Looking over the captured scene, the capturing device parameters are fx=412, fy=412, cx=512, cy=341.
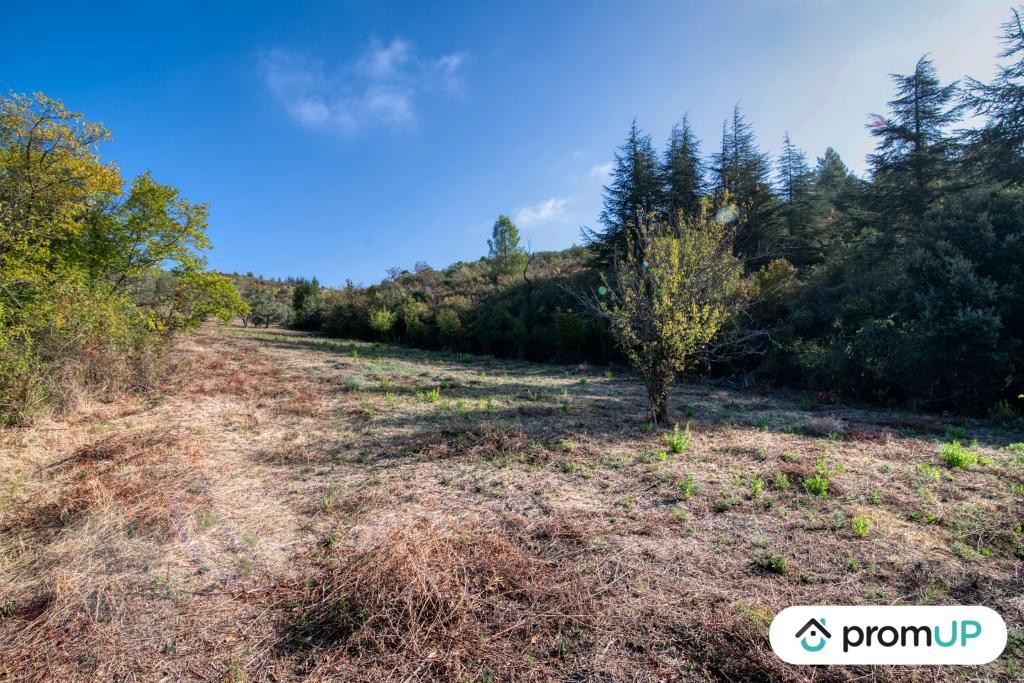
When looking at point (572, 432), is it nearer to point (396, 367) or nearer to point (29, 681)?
point (29, 681)

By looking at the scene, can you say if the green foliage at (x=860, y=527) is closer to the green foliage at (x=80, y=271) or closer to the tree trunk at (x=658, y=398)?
the tree trunk at (x=658, y=398)

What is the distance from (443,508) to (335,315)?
83.0 feet

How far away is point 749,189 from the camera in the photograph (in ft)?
71.9

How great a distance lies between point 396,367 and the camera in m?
14.1

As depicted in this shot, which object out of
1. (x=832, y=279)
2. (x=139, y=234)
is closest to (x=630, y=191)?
(x=832, y=279)

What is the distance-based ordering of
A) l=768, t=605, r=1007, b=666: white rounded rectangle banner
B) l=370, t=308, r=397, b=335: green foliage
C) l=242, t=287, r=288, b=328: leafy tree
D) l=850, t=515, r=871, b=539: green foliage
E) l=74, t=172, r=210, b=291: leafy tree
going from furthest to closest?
l=242, t=287, r=288, b=328: leafy tree → l=370, t=308, r=397, b=335: green foliage → l=74, t=172, r=210, b=291: leafy tree → l=850, t=515, r=871, b=539: green foliage → l=768, t=605, r=1007, b=666: white rounded rectangle banner

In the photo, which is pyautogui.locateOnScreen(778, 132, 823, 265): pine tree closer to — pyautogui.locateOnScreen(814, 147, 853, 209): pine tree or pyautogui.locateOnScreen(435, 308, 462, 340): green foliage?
pyautogui.locateOnScreen(814, 147, 853, 209): pine tree

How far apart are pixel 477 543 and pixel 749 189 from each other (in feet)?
80.5

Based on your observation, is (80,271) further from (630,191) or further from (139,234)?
(630,191)

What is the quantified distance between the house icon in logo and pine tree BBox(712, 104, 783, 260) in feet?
58.9

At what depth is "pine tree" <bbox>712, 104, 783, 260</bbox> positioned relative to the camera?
65.8 ft

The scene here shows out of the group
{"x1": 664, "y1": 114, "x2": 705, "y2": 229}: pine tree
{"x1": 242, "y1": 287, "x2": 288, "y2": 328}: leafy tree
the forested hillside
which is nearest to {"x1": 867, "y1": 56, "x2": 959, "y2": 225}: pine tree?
the forested hillside

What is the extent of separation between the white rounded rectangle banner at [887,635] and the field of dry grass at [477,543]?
11 centimetres

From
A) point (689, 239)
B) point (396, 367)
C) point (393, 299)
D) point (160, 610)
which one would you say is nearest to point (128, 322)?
point (396, 367)
